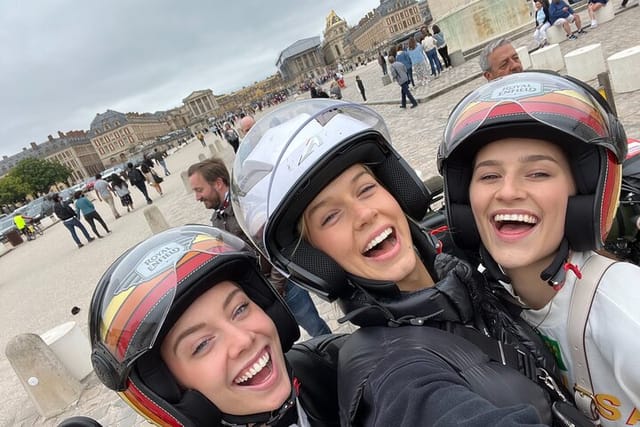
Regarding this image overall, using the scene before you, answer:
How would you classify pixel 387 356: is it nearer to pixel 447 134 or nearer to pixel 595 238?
pixel 595 238

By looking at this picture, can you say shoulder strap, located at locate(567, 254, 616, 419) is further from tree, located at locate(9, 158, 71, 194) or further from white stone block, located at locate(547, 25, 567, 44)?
tree, located at locate(9, 158, 71, 194)

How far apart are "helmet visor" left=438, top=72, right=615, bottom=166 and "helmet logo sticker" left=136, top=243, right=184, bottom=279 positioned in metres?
1.27

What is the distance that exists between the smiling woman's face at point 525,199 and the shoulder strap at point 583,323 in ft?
0.60

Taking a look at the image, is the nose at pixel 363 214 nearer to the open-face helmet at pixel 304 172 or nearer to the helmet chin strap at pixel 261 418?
the open-face helmet at pixel 304 172

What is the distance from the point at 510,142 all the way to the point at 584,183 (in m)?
0.35

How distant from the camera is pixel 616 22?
13578 millimetres

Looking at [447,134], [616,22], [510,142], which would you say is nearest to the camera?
[510,142]

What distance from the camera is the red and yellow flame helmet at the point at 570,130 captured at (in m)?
1.58

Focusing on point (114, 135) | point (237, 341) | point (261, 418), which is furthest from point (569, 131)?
point (114, 135)

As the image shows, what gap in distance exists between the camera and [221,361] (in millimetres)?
1569

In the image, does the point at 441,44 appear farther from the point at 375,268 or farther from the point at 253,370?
the point at 253,370

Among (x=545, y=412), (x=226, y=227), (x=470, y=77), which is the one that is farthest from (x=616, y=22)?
(x=545, y=412)

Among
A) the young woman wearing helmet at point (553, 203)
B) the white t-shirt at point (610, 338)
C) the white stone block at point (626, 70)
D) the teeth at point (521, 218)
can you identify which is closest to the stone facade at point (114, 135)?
the white stone block at point (626, 70)

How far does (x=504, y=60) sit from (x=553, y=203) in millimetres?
3110
